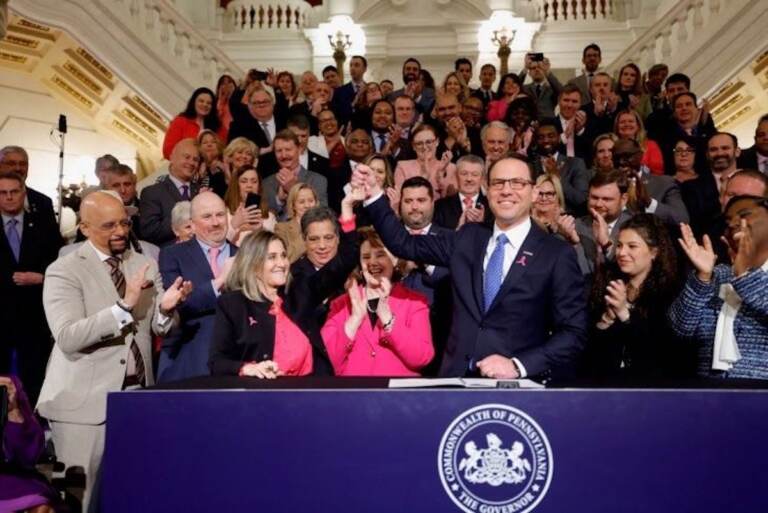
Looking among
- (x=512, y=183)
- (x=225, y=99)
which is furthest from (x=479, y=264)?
(x=225, y=99)

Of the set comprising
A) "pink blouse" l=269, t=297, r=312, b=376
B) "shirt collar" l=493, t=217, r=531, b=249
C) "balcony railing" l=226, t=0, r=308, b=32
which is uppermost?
"balcony railing" l=226, t=0, r=308, b=32

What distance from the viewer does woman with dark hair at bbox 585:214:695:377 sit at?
3977 millimetres

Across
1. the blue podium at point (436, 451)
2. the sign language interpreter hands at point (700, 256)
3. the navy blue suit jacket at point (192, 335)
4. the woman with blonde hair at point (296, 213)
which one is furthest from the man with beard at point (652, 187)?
the blue podium at point (436, 451)

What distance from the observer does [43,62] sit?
11.3 m

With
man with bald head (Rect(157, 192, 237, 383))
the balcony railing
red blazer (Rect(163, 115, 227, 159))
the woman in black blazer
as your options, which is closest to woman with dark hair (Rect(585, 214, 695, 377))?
the woman in black blazer

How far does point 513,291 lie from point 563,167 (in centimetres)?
388

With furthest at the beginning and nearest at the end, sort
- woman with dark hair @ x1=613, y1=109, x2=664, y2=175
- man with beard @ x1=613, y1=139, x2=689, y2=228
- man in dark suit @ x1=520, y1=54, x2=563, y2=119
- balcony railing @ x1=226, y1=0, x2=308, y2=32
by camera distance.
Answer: balcony railing @ x1=226, y1=0, x2=308, y2=32 → man in dark suit @ x1=520, y1=54, x2=563, y2=119 → woman with dark hair @ x1=613, y1=109, x2=664, y2=175 → man with beard @ x1=613, y1=139, x2=689, y2=228

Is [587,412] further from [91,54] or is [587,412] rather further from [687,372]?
[91,54]

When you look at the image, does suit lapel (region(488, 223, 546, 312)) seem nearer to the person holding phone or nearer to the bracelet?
the bracelet

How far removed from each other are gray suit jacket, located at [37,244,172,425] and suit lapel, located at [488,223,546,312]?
1393 millimetres

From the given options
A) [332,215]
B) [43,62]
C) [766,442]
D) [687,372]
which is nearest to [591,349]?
[687,372]

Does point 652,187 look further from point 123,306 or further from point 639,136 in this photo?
point 123,306

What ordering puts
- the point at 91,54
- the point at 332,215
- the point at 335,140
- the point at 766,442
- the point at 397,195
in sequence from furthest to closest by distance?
the point at 91,54, the point at 335,140, the point at 397,195, the point at 332,215, the point at 766,442

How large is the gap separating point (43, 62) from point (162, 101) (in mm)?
1313
